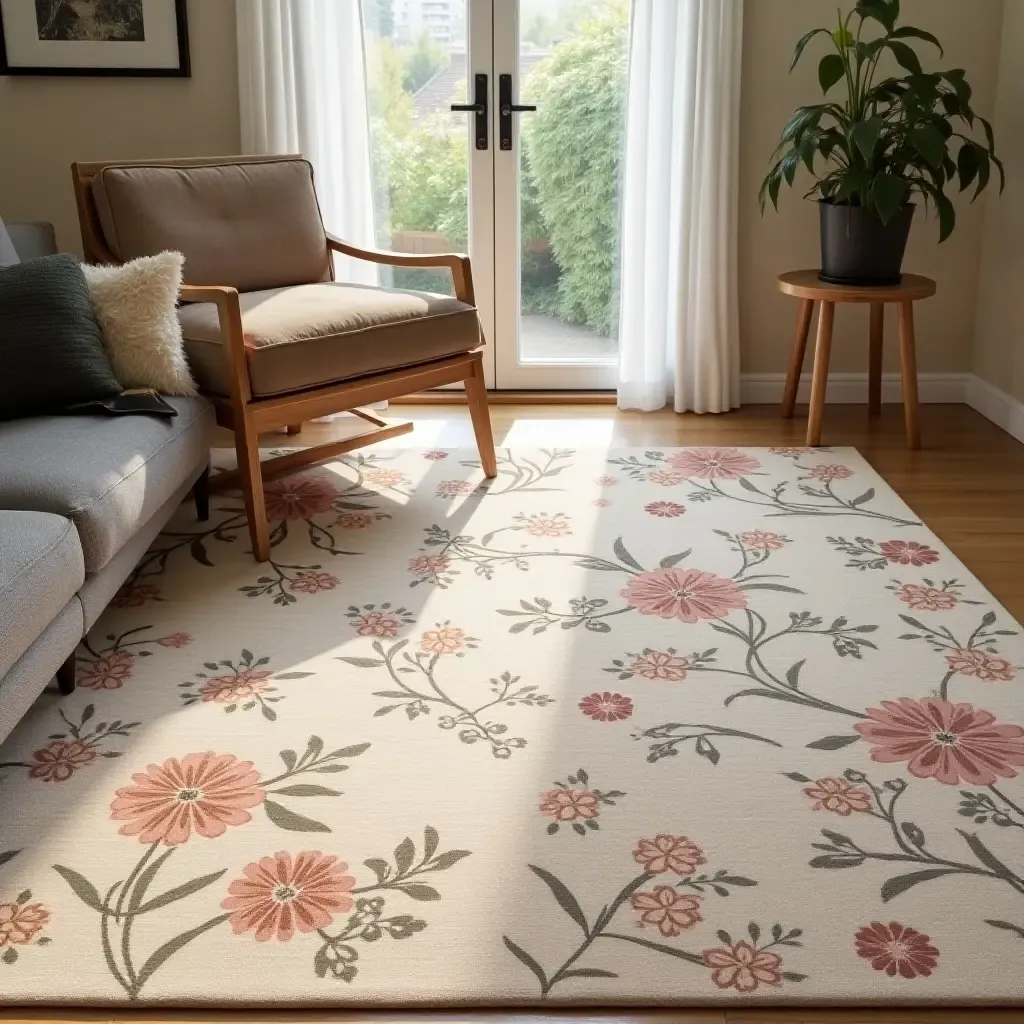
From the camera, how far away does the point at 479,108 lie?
13.6 ft

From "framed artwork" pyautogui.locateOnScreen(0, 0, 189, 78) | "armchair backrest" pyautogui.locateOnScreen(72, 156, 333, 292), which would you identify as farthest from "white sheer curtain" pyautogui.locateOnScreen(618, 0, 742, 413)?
"framed artwork" pyautogui.locateOnScreen(0, 0, 189, 78)

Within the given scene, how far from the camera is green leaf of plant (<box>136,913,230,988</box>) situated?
1634 mm

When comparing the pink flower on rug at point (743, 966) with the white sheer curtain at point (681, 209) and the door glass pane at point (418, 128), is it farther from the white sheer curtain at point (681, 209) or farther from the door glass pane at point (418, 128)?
the door glass pane at point (418, 128)

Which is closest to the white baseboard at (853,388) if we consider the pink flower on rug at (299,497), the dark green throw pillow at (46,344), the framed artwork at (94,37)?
the pink flower on rug at (299,497)

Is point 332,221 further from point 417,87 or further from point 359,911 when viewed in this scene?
point 359,911

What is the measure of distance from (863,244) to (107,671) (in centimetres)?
249

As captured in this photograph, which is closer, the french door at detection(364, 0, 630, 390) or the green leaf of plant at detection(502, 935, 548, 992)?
the green leaf of plant at detection(502, 935, 548, 992)

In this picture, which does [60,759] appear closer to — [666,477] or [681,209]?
[666,477]

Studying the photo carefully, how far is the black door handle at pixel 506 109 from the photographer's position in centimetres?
411

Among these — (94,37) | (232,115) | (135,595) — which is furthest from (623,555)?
(94,37)

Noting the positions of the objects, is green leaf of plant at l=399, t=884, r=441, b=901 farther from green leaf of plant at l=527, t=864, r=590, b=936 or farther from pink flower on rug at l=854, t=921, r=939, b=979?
pink flower on rug at l=854, t=921, r=939, b=979

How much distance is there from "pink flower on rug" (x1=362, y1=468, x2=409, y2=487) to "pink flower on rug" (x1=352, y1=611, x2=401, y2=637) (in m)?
0.89

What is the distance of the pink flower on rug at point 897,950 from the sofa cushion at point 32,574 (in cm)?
131

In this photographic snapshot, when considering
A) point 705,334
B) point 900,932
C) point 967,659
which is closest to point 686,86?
point 705,334
